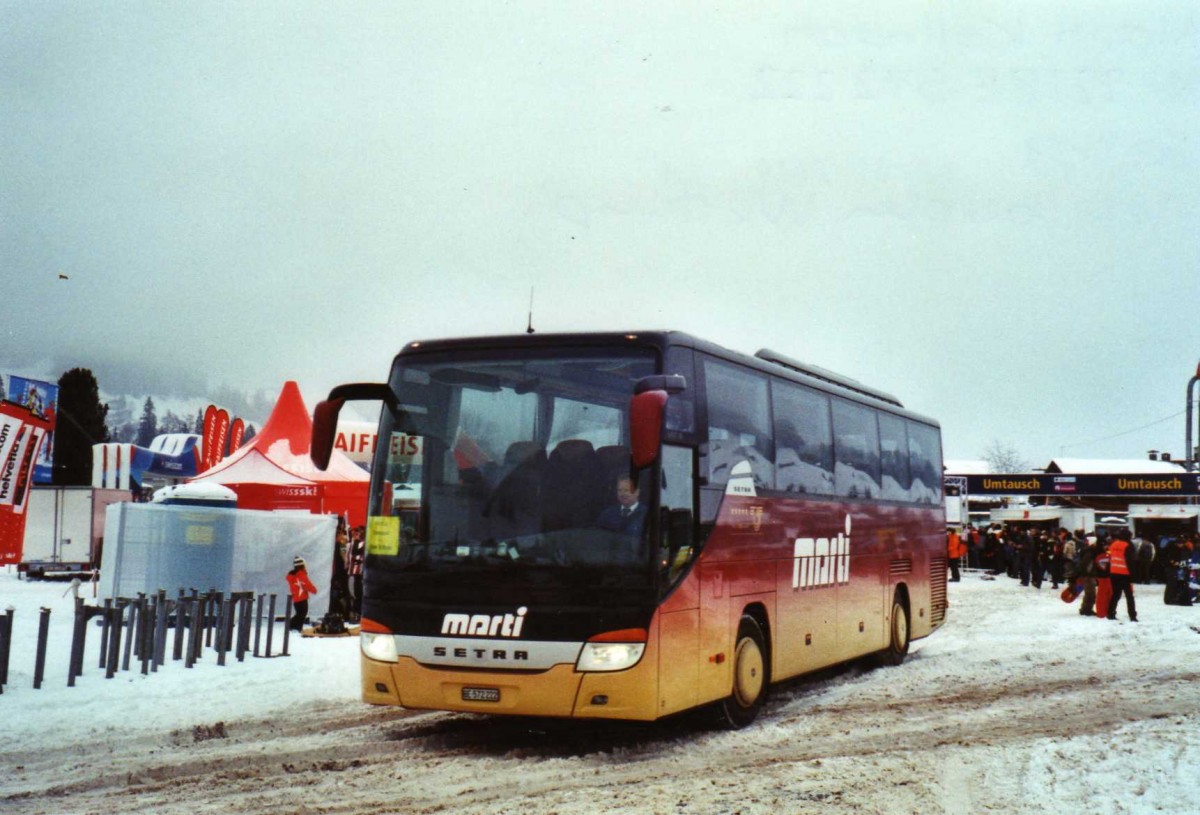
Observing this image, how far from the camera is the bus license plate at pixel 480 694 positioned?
8836 mm

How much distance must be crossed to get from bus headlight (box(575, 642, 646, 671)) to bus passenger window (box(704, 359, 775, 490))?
5.43 feet

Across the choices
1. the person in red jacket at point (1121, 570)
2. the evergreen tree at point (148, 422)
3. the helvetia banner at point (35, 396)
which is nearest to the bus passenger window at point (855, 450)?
the person in red jacket at point (1121, 570)

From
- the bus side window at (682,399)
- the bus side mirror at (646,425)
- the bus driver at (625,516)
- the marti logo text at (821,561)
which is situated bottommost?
the marti logo text at (821,561)

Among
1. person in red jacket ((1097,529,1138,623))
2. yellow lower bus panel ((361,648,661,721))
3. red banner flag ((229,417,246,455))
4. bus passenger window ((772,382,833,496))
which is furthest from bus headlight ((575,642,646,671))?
red banner flag ((229,417,246,455))

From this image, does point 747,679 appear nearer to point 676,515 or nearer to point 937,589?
point 676,515

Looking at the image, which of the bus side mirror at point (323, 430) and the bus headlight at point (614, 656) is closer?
the bus headlight at point (614, 656)

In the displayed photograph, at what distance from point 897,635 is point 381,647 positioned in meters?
8.64

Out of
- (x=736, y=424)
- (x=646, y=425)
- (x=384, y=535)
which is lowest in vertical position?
(x=384, y=535)

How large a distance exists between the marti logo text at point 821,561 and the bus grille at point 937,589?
187 inches

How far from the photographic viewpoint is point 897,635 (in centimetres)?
1580

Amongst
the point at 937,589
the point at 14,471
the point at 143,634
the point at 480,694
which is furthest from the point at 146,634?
the point at 937,589

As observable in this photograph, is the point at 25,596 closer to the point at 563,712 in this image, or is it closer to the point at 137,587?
the point at 137,587

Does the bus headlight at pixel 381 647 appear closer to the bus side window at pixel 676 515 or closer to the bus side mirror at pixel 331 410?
the bus side mirror at pixel 331 410

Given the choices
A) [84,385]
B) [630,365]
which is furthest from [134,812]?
[84,385]
